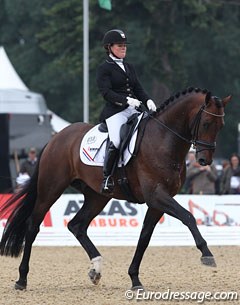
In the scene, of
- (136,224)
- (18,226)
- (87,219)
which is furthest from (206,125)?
(136,224)

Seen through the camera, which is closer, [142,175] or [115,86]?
[142,175]

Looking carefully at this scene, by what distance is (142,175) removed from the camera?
32.4 feet

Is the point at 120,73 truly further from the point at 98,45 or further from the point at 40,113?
the point at 98,45

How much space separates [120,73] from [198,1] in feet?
79.9

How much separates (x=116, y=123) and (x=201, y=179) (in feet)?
31.7

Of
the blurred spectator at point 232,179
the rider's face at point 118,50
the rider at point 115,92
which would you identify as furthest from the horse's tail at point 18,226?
the blurred spectator at point 232,179

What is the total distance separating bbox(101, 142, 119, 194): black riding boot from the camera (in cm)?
1022

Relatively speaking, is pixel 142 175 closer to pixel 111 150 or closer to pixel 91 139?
pixel 111 150

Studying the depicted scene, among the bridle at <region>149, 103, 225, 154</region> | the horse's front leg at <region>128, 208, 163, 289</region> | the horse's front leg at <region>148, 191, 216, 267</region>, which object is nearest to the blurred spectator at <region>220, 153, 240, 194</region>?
the horse's front leg at <region>128, 208, 163, 289</region>

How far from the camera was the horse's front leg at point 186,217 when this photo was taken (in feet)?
29.4

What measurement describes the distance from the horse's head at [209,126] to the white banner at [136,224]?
23.9ft

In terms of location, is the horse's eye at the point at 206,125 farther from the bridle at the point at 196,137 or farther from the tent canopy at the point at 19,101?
the tent canopy at the point at 19,101

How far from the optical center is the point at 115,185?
1034 cm

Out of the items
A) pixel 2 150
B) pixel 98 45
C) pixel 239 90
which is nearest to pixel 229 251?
pixel 2 150
